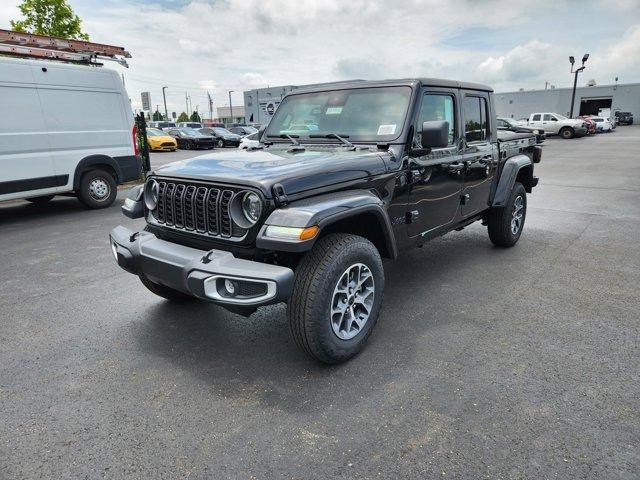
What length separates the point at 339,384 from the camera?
2770 mm

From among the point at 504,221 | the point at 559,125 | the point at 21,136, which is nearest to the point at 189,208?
the point at 504,221

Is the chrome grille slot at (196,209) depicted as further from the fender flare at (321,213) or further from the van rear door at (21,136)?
the van rear door at (21,136)

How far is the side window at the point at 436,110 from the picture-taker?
369cm

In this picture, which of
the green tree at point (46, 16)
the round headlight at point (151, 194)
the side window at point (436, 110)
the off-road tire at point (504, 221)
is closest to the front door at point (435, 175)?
the side window at point (436, 110)

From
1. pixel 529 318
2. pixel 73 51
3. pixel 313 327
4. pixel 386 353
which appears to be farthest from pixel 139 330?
pixel 73 51

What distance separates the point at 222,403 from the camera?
261 cm

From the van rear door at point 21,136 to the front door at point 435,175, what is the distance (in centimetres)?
662

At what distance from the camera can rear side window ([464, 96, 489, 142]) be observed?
441 cm

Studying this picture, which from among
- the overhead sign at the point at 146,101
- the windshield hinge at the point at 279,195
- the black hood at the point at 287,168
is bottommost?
the windshield hinge at the point at 279,195

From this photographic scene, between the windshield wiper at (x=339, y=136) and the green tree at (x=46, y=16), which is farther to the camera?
the green tree at (x=46, y=16)

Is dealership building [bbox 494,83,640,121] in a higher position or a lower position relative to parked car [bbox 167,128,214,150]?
higher

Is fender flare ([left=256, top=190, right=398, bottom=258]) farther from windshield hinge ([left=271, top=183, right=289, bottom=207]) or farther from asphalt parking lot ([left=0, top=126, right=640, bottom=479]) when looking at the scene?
asphalt parking lot ([left=0, top=126, right=640, bottom=479])

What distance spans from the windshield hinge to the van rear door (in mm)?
6444

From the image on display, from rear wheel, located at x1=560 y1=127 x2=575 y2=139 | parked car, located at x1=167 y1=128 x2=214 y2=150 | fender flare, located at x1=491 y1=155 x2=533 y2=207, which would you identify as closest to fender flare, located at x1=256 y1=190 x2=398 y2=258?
fender flare, located at x1=491 y1=155 x2=533 y2=207
